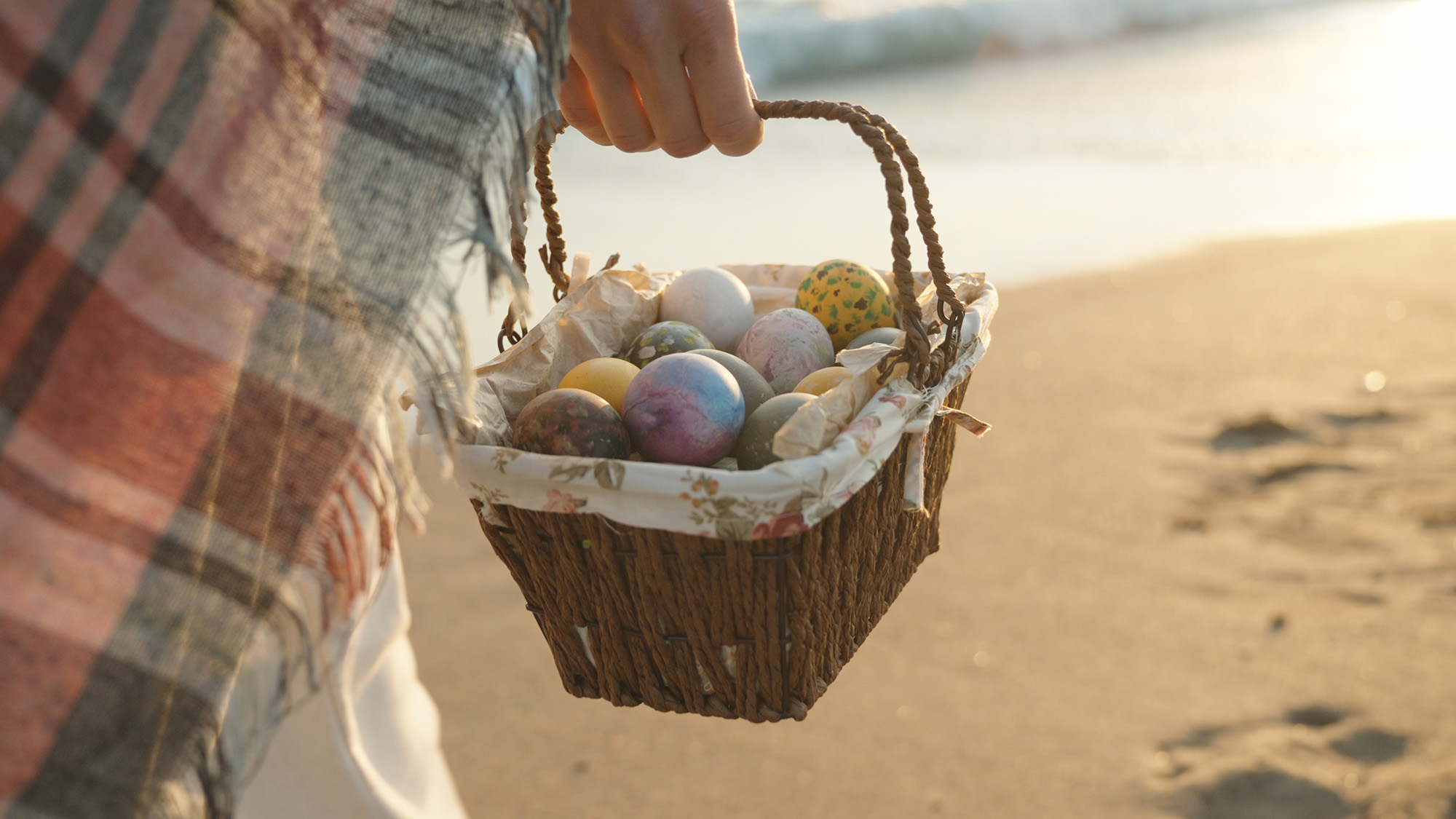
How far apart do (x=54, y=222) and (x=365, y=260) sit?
24 cm

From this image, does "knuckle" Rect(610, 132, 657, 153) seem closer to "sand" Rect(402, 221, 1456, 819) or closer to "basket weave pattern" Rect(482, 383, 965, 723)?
"basket weave pattern" Rect(482, 383, 965, 723)

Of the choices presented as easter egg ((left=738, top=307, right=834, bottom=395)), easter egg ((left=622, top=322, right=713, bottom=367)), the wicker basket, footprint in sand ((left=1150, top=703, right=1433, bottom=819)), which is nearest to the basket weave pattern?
the wicker basket

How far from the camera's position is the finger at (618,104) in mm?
1338

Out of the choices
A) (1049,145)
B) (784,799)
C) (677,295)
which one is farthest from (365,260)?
(1049,145)

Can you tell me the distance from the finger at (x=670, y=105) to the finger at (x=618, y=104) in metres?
0.01

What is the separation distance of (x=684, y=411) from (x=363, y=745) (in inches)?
22.7

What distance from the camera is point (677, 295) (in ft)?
6.18

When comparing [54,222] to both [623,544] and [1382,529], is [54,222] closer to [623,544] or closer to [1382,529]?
[623,544]

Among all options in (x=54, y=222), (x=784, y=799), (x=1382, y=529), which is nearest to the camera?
(x=54, y=222)

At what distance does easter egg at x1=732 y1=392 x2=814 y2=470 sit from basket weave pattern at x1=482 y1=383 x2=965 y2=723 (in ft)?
0.55

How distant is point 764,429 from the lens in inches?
58.9

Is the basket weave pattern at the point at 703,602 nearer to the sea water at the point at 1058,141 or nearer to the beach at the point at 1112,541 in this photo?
the beach at the point at 1112,541

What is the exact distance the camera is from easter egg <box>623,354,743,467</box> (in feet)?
4.81

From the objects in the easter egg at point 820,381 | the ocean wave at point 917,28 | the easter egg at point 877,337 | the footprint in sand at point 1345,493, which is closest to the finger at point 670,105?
the easter egg at point 820,381
